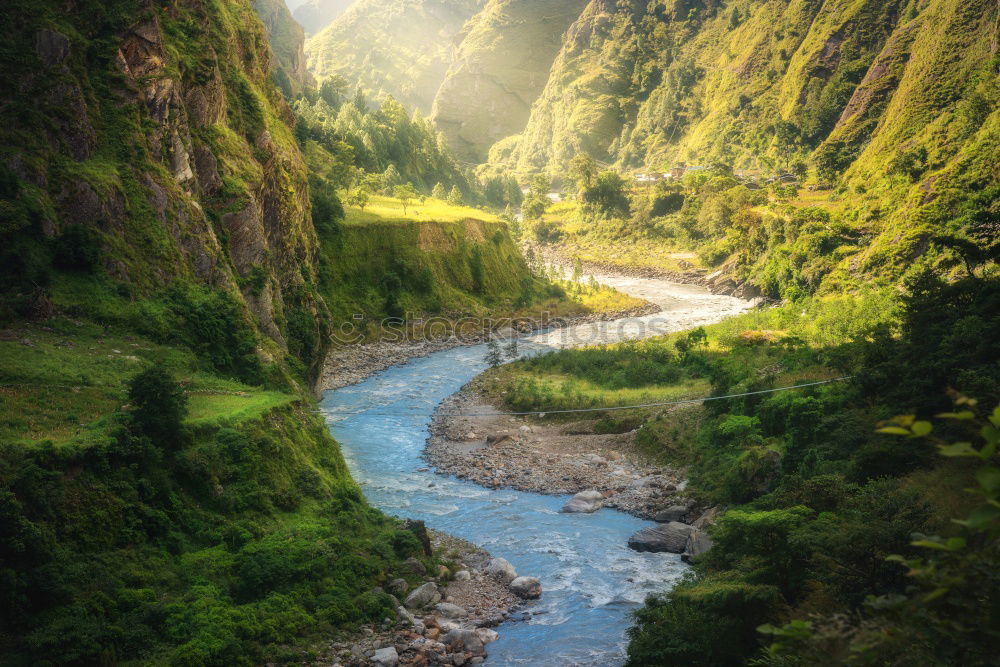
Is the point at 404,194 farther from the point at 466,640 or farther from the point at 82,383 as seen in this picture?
the point at 466,640

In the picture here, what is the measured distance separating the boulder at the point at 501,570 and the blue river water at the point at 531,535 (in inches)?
25.5

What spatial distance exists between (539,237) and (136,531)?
89.7 m

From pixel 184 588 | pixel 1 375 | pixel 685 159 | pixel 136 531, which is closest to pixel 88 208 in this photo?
pixel 1 375

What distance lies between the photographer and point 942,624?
3.81 metres

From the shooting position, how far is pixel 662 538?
19375mm

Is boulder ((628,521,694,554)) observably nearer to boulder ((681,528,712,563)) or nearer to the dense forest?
boulder ((681,528,712,563))

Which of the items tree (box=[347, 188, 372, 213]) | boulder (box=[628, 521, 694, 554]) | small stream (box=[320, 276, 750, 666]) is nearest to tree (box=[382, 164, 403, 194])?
tree (box=[347, 188, 372, 213])

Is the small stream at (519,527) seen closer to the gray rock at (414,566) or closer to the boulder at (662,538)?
the boulder at (662,538)

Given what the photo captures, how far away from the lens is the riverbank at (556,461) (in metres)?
23.1

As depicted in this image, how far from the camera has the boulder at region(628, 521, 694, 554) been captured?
19125mm

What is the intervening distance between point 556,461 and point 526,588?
1012 centimetres

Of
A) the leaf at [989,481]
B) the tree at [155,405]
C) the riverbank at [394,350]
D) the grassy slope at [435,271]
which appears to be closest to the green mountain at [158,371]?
the tree at [155,405]

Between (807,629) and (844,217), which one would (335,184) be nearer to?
(844,217)

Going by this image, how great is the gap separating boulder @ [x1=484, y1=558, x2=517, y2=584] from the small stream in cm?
56
